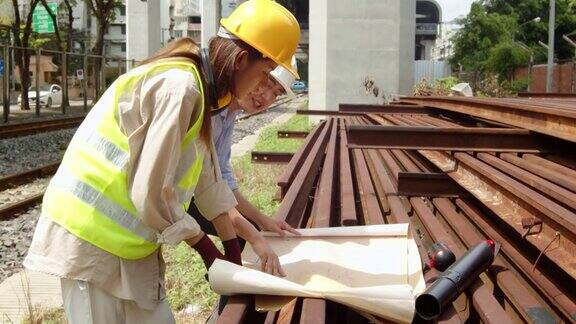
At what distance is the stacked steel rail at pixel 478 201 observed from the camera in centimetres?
230

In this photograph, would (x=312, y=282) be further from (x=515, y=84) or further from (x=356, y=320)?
(x=515, y=84)

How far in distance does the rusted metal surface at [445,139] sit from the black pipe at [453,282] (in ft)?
5.96

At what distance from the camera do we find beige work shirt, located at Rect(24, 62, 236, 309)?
1.87m

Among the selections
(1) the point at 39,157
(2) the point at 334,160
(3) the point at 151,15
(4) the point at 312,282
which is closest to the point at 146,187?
(4) the point at 312,282

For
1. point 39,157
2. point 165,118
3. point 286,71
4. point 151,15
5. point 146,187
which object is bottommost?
point 39,157

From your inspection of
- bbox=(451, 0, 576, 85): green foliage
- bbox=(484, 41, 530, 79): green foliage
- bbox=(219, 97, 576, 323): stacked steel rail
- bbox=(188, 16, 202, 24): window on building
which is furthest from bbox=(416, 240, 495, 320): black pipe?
bbox=(188, 16, 202, 24): window on building

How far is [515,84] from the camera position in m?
31.9

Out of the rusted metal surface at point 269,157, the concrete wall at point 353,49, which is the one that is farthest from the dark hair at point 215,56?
the concrete wall at point 353,49

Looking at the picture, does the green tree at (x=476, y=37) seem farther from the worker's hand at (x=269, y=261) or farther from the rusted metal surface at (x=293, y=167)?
the worker's hand at (x=269, y=261)

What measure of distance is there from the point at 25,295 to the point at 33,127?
49.1 ft

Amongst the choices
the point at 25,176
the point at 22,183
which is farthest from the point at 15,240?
the point at 25,176

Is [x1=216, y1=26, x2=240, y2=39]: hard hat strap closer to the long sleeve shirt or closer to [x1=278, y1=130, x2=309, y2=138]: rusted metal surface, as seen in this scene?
the long sleeve shirt

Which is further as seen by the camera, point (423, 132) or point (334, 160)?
point (334, 160)

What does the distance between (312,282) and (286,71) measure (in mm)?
711
